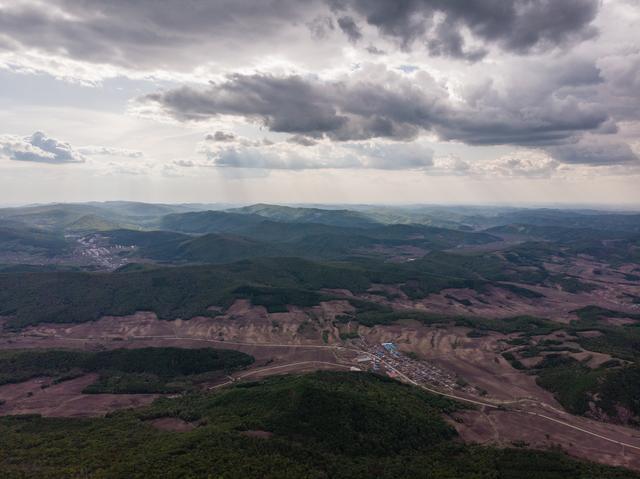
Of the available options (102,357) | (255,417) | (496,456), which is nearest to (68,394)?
(102,357)

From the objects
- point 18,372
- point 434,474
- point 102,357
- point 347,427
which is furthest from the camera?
point 102,357

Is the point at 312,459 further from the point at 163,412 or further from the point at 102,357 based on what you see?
the point at 102,357

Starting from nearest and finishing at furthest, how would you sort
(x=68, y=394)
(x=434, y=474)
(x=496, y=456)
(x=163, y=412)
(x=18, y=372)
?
(x=434, y=474)
(x=496, y=456)
(x=163, y=412)
(x=68, y=394)
(x=18, y=372)

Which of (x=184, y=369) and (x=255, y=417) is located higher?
(x=255, y=417)

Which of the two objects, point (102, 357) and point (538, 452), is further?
point (102, 357)

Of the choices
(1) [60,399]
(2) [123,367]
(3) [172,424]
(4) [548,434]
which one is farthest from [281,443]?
(2) [123,367]

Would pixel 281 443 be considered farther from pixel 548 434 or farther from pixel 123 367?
pixel 123 367

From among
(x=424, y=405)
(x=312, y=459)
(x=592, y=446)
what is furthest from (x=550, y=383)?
(x=312, y=459)

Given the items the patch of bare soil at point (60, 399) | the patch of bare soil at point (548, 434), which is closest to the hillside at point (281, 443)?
the patch of bare soil at point (548, 434)

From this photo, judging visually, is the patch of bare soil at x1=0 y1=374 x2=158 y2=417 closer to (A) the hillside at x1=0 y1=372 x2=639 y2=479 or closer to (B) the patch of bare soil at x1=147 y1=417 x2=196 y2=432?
(A) the hillside at x1=0 y1=372 x2=639 y2=479
